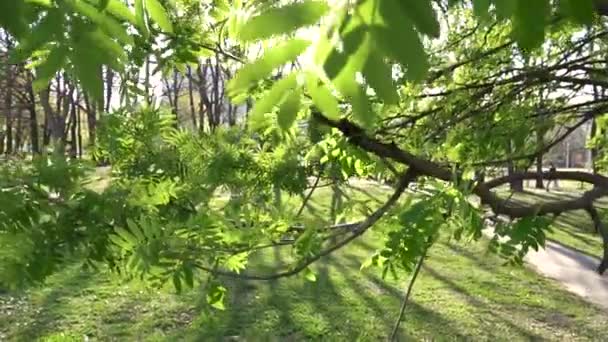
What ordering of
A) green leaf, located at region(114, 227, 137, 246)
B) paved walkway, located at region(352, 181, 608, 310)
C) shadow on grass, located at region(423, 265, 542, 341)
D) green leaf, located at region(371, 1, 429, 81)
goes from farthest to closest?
paved walkway, located at region(352, 181, 608, 310) → shadow on grass, located at region(423, 265, 542, 341) → green leaf, located at region(114, 227, 137, 246) → green leaf, located at region(371, 1, 429, 81)

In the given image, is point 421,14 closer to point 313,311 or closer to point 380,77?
point 380,77

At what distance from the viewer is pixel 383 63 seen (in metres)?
0.94

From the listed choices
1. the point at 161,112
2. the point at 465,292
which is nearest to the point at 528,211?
the point at 161,112

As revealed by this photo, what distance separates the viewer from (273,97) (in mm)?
1215

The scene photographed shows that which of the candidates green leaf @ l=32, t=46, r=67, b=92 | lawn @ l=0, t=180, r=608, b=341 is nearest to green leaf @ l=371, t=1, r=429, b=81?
green leaf @ l=32, t=46, r=67, b=92

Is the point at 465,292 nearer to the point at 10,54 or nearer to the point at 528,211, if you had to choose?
the point at 528,211

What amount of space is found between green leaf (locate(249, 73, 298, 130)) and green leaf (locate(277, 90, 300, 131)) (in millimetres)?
14

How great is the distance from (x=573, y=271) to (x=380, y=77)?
32.3ft

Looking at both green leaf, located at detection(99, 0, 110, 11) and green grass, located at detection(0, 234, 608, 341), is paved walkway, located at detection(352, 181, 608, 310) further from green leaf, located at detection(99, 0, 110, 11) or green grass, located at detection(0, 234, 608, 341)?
green leaf, located at detection(99, 0, 110, 11)

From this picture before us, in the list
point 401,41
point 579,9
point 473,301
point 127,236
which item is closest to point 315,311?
point 473,301

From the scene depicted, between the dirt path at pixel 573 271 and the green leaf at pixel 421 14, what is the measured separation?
25.5ft

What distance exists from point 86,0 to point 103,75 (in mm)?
183

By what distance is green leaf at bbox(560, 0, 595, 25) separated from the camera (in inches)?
41.3

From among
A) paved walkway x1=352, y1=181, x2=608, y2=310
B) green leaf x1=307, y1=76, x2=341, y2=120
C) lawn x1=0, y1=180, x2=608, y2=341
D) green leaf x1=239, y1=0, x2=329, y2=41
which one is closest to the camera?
green leaf x1=239, y1=0, x2=329, y2=41
